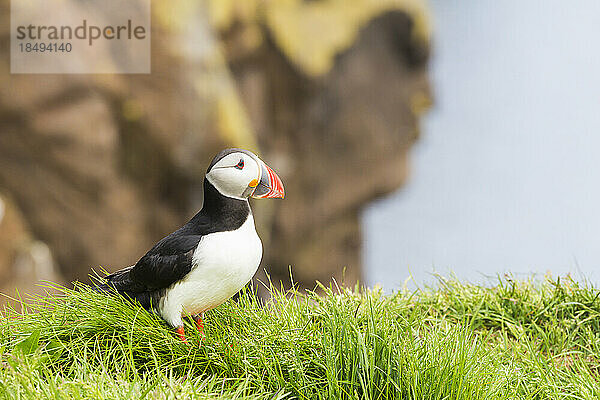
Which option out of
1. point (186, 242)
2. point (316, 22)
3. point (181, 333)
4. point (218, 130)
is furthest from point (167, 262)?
point (316, 22)

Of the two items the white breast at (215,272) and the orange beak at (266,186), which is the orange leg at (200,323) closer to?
the white breast at (215,272)

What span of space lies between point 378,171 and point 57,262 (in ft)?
8.66

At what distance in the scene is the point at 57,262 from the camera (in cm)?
439

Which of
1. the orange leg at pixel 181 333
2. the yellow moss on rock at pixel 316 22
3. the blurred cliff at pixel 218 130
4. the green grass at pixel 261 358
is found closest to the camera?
the green grass at pixel 261 358

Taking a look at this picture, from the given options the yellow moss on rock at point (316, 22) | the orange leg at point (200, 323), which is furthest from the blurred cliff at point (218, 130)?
the orange leg at point (200, 323)

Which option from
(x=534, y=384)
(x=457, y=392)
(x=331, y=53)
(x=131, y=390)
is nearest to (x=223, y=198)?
(x=131, y=390)

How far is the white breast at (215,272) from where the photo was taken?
4.17ft

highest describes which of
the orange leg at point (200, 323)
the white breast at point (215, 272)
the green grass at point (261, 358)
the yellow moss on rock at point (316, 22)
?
the yellow moss on rock at point (316, 22)

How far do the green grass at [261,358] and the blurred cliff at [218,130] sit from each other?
2649mm

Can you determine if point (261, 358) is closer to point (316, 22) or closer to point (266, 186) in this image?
point (266, 186)

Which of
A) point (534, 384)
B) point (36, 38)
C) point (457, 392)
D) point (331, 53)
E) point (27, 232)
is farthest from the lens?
point (331, 53)

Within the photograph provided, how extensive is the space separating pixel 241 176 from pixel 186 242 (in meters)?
0.19

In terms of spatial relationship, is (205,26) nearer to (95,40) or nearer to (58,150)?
(95,40)

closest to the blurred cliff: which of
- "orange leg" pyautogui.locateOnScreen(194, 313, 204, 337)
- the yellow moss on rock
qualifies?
the yellow moss on rock
